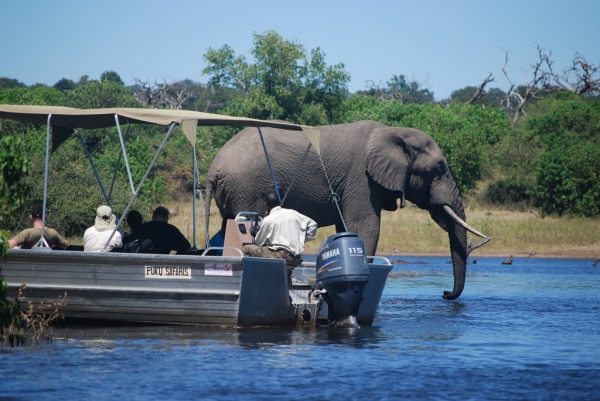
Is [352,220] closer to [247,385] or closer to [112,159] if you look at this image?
[247,385]

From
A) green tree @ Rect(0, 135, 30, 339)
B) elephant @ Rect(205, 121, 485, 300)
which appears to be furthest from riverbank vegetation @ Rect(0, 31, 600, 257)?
green tree @ Rect(0, 135, 30, 339)

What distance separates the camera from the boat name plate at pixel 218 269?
10.9 m

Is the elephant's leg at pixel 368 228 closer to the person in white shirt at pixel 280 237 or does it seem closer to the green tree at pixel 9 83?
the person in white shirt at pixel 280 237

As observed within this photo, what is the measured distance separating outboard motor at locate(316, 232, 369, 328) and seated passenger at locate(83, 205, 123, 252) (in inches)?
97.8

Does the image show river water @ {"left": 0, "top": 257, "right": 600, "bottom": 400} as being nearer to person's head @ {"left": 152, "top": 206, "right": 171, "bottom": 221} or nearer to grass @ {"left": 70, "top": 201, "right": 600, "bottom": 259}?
person's head @ {"left": 152, "top": 206, "right": 171, "bottom": 221}

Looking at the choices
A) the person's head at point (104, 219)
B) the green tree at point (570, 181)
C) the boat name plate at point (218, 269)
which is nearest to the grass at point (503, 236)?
the green tree at point (570, 181)

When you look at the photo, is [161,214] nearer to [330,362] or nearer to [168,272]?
[168,272]

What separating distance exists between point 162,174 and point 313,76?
25.1 ft

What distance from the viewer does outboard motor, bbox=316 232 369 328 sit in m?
11.1

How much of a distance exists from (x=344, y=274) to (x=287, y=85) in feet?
93.1

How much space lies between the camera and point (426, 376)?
9102mm

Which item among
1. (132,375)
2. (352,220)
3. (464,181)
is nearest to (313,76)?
(464,181)

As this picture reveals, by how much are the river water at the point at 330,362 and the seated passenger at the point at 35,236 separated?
1.22 meters

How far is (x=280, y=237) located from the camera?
37.4 ft
